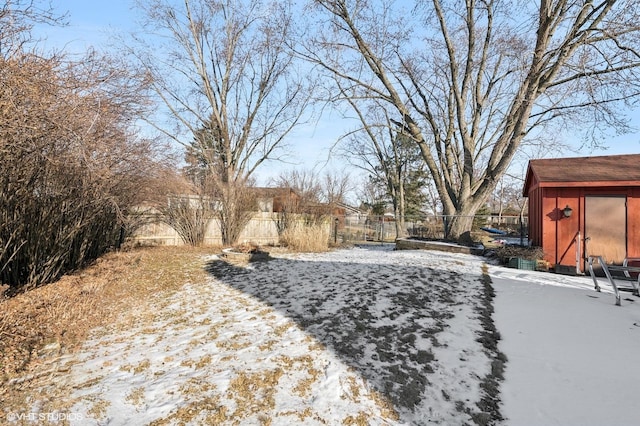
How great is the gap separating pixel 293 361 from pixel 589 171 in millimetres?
9030

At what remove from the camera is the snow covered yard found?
223 cm

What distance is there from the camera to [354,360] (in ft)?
9.66

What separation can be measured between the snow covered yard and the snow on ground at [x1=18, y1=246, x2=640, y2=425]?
13 millimetres

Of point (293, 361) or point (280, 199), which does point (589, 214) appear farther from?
point (280, 199)

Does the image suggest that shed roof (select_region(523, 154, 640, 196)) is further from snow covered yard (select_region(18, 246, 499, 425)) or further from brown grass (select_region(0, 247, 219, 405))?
brown grass (select_region(0, 247, 219, 405))

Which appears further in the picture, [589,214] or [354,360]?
[589,214]

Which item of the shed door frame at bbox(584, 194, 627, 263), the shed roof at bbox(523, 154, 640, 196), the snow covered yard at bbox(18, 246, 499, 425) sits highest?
the shed roof at bbox(523, 154, 640, 196)

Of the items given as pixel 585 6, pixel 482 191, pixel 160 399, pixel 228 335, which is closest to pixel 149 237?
pixel 228 335

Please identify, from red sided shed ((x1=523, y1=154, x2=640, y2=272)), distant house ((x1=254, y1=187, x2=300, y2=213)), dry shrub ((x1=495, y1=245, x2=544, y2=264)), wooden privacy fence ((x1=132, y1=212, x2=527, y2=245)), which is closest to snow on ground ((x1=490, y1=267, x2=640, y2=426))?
dry shrub ((x1=495, y1=245, x2=544, y2=264))

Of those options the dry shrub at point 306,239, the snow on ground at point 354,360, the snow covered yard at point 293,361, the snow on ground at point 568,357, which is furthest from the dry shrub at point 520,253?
the dry shrub at point 306,239

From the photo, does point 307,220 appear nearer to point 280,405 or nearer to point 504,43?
point 504,43

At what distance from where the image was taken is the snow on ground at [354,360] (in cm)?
227

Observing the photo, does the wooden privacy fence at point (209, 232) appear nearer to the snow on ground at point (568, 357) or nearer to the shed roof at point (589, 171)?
the snow on ground at point (568, 357)

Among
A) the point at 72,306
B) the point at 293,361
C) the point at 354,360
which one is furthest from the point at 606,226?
the point at 72,306
